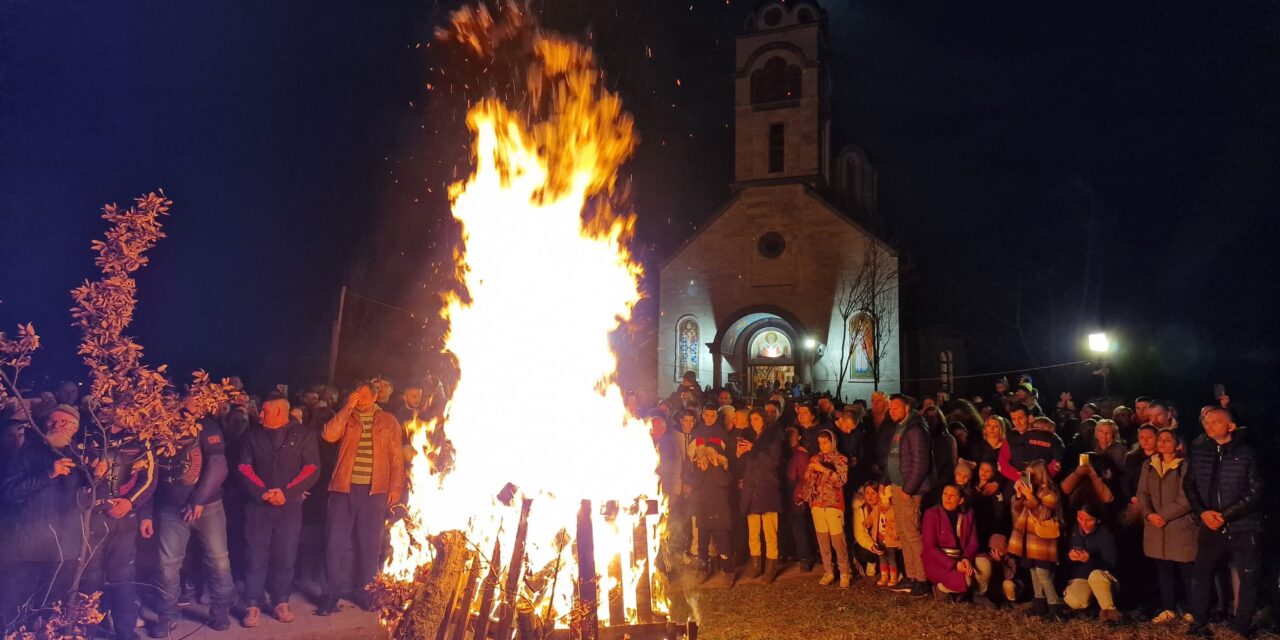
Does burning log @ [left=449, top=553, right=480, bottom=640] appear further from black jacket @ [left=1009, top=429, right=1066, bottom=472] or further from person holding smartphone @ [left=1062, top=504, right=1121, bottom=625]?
black jacket @ [left=1009, top=429, right=1066, bottom=472]

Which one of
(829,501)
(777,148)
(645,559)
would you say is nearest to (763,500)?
(829,501)

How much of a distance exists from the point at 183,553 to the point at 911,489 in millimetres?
7469

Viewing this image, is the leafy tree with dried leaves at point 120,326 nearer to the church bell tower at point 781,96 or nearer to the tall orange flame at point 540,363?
the tall orange flame at point 540,363

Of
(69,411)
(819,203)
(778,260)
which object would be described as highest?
(819,203)

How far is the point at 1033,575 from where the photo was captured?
24.3 ft

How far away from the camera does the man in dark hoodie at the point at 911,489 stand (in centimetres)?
814

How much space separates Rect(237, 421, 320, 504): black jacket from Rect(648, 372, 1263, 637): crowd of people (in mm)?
4384

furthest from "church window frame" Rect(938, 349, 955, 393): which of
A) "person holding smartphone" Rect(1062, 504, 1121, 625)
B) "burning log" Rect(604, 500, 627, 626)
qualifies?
"burning log" Rect(604, 500, 627, 626)

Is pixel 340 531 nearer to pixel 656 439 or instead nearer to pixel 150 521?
pixel 150 521

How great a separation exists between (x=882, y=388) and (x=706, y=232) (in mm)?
9633

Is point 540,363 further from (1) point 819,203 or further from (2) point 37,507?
(1) point 819,203

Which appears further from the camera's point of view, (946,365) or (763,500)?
(946,365)

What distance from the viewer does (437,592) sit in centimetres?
494

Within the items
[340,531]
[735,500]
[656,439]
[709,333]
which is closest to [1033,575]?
[735,500]
